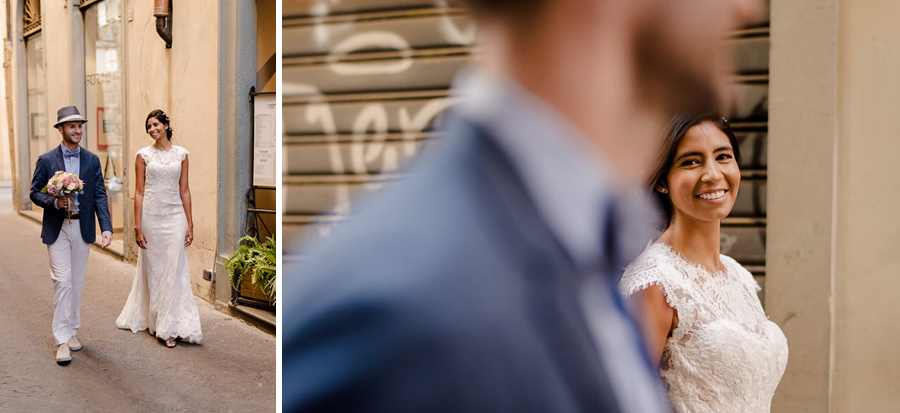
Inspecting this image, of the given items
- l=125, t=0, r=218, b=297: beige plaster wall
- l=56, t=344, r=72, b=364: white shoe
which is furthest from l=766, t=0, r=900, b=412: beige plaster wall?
l=125, t=0, r=218, b=297: beige plaster wall

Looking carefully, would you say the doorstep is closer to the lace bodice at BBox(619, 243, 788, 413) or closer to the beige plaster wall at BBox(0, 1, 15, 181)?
the lace bodice at BBox(619, 243, 788, 413)

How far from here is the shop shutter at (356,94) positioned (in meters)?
2.42

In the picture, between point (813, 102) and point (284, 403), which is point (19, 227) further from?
point (813, 102)

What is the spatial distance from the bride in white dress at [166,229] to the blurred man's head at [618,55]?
141 inches

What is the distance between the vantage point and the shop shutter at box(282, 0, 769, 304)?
2.42 metres

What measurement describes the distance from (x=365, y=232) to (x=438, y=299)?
1.25 ft

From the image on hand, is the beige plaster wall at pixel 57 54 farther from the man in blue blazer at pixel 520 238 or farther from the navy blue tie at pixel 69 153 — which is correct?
the man in blue blazer at pixel 520 238

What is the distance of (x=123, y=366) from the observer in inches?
180

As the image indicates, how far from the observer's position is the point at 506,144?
2346mm

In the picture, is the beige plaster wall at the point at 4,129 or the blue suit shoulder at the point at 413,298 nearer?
the blue suit shoulder at the point at 413,298

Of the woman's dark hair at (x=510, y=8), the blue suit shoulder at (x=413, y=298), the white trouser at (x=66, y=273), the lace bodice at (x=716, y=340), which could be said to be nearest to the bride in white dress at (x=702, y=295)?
the lace bodice at (x=716, y=340)

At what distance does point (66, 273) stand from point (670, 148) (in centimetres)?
432

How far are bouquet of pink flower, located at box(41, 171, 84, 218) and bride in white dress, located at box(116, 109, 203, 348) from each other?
0.51 m

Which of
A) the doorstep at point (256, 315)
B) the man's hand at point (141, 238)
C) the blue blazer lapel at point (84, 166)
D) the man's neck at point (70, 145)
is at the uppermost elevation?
the man's neck at point (70, 145)
